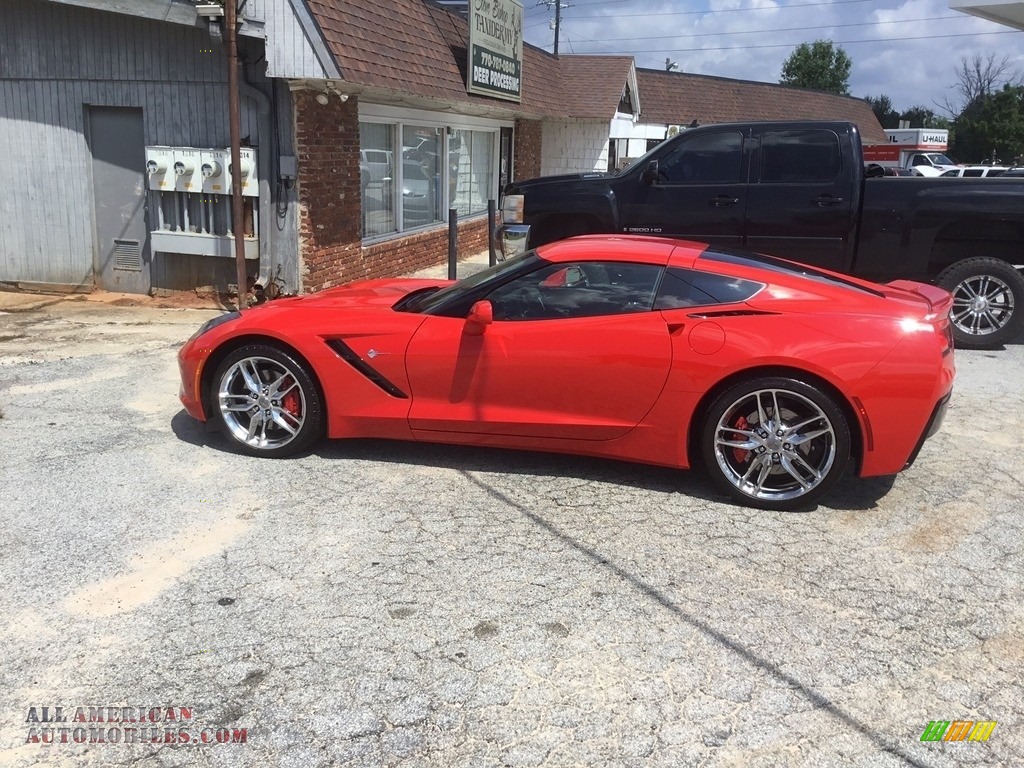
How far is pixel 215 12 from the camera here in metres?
8.56

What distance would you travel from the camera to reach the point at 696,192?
29.3 feet

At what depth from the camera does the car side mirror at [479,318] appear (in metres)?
4.68

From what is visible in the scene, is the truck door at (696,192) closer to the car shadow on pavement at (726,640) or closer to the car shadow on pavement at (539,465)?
the car shadow on pavement at (539,465)

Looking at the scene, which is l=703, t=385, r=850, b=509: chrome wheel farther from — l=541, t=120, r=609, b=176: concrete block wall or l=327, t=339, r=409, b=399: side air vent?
l=541, t=120, r=609, b=176: concrete block wall

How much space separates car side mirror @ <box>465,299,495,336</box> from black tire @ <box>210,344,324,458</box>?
0.98 meters

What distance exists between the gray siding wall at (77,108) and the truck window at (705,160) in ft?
13.3

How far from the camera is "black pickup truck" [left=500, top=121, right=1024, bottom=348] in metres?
8.25

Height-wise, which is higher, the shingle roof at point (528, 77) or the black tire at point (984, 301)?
the shingle roof at point (528, 77)

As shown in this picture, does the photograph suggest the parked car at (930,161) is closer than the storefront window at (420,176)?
No

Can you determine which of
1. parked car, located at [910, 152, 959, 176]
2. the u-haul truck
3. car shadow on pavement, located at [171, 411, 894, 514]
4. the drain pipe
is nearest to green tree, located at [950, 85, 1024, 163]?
the u-haul truck

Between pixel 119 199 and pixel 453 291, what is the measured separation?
6.93 m

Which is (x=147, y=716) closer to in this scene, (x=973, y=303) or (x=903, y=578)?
(x=903, y=578)

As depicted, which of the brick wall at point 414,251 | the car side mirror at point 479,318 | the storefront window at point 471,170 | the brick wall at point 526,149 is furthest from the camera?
the brick wall at point 526,149

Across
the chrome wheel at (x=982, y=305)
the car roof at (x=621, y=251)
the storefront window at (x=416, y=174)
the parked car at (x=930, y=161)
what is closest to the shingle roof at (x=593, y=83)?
the storefront window at (x=416, y=174)
